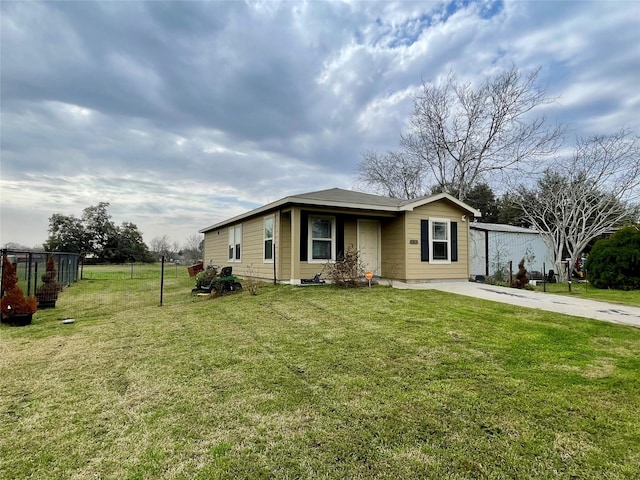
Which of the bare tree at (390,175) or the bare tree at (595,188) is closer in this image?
the bare tree at (595,188)

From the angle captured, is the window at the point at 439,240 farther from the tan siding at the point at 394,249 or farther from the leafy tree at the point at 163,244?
the leafy tree at the point at 163,244

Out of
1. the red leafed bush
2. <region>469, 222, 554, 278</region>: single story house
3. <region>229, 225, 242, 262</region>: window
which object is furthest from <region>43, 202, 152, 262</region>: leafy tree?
<region>469, 222, 554, 278</region>: single story house

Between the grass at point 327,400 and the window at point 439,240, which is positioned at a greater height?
the window at point 439,240

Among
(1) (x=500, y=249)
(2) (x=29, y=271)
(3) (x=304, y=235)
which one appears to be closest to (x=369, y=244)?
(3) (x=304, y=235)

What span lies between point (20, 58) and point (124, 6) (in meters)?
2.92

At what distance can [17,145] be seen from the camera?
38.2 feet

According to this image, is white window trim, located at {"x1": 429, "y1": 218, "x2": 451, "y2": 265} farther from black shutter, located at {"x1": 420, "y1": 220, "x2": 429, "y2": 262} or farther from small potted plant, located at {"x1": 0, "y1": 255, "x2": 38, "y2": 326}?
small potted plant, located at {"x1": 0, "y1": 255, "x2": 38, "y2": 326}

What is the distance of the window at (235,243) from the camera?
13.6 meters

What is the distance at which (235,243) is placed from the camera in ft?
46.3

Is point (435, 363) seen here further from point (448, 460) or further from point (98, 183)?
point (98, 183)

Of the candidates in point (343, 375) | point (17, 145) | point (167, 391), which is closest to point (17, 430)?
point (167, 391)

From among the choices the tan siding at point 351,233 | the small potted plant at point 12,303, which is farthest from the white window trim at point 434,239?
the small potted plant at point 12,303

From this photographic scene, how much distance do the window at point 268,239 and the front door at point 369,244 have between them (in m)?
2.80

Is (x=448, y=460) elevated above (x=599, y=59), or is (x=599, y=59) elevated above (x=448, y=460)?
(x=599, y=59)
